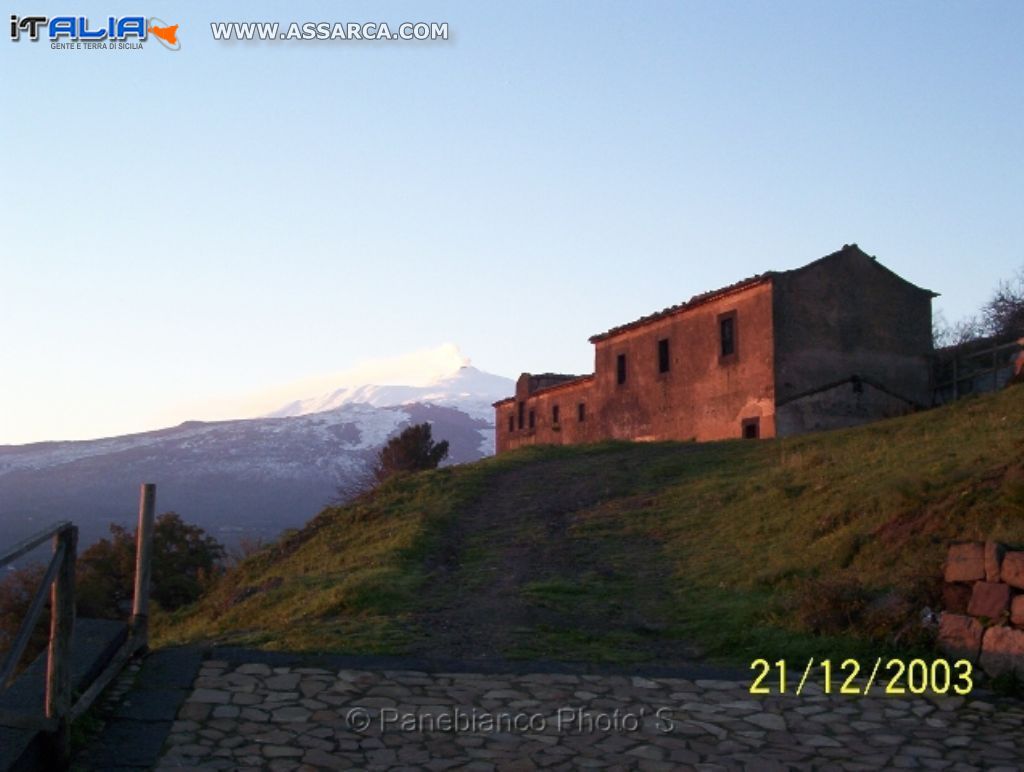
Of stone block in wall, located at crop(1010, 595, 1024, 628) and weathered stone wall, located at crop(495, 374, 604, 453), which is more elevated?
weathered stone wall, located at crop(495, 374, 604, 453)

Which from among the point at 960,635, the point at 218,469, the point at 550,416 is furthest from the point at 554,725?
the point at 218,469

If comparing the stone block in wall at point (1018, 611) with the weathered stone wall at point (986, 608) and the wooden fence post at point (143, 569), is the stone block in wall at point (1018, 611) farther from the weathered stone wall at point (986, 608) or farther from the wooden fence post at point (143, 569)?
the wooden fence post at point (143, 569)

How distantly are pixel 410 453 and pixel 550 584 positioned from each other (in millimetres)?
26908

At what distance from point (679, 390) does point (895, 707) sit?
2328 centimetres

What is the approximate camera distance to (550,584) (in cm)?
1239

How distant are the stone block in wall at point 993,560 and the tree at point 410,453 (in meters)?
30.9

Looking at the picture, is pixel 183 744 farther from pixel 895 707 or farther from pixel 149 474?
pixel 149 474

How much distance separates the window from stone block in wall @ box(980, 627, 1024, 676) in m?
20.5

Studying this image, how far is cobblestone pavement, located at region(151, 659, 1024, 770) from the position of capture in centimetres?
577

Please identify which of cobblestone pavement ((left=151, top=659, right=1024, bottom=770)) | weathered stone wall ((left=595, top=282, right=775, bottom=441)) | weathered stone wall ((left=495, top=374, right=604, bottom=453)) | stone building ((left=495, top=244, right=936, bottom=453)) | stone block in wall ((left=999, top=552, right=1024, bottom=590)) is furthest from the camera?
weathered stone wall ((left=495, top=374, right=604, bottom=453))

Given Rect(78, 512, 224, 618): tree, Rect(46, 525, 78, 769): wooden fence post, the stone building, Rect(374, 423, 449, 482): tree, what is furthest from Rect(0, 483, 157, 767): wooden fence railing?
Rect(374, 423, 449, 482): tree

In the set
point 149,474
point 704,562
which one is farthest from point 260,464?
point 704,562

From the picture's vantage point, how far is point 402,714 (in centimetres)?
658

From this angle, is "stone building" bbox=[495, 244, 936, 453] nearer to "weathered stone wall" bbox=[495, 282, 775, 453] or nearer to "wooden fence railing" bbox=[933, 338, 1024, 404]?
"weathered stone wall" bbox=[495, 282, 775, 453]
